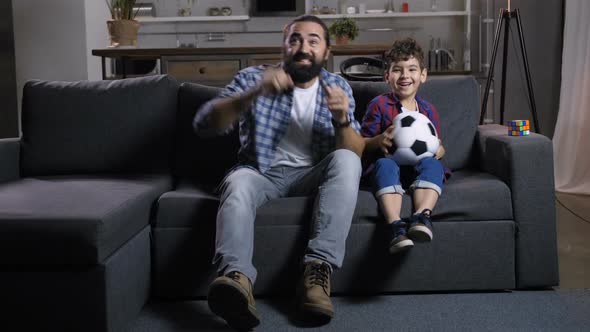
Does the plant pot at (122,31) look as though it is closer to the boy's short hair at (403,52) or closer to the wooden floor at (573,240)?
the boy's short hair at (403,52)

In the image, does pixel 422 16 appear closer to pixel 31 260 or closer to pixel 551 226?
pixel 551 226

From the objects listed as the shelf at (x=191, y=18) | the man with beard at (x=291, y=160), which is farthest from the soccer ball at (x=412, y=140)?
the shelf at (x=191, y=18)

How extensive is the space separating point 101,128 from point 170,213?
2.31 feet

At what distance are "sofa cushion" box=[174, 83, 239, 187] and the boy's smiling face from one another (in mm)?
665

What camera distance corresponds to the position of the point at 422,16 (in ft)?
23.4

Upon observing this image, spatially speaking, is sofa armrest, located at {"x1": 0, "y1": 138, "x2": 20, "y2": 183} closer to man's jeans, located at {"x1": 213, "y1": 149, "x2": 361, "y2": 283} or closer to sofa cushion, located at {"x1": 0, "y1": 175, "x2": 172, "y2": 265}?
sofa cushion, located at {"x1": 0, "y1": 175, "x2": 172, "y2": 265}

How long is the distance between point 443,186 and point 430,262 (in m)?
0.27

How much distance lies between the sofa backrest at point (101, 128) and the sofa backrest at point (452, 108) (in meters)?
0.80

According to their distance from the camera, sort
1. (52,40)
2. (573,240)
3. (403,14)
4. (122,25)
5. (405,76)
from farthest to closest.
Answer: (403,14)
(52,40)
(122,25)
(573,240)
(405,76)

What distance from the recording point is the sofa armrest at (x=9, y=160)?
268cm

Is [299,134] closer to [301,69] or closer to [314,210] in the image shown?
[301,69]

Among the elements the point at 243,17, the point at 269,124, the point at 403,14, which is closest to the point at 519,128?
the point at 269,124

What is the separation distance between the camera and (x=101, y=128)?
2.77 m

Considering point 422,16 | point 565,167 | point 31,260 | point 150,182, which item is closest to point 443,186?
point 150,182
